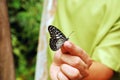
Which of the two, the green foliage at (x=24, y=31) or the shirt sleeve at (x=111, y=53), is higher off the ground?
the shirt sleeve at (x=111, y=53)

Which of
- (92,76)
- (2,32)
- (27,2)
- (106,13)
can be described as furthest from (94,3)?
(27,2)

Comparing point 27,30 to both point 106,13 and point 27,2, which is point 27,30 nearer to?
point 27,2

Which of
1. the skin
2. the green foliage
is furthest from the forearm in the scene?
the green foliage

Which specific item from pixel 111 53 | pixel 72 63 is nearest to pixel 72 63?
pixel 72 63

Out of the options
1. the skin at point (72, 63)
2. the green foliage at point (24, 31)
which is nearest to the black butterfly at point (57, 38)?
the skin at point (72, 63)

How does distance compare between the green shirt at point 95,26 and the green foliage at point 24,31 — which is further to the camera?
the green foliage at point 24,31

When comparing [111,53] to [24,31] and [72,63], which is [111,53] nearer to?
[72,63]

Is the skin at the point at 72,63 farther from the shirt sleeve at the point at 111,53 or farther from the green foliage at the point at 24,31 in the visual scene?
the green foliage at the point at 24,31
